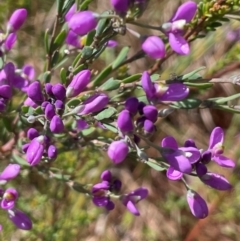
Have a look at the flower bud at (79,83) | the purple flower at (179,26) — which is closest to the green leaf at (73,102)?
the flower bud at (79,83)

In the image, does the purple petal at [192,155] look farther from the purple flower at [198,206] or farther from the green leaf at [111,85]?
the green leaf at [111,85]

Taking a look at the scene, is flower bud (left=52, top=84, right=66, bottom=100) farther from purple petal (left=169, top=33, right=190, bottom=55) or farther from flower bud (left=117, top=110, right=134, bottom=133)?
purple petal (left=169, top=33, right=190, bottom=55)

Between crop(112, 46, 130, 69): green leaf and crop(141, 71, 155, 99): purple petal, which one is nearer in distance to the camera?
crop(141, 71, 155, 99): purple petal

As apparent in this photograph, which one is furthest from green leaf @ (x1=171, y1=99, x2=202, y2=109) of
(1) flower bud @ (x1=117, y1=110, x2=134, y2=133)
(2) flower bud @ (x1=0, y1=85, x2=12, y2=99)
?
(2) flower bud @ (x1=0, y1=85, x2=12, y2=99)

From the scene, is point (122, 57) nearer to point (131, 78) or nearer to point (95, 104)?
point (131, 78)

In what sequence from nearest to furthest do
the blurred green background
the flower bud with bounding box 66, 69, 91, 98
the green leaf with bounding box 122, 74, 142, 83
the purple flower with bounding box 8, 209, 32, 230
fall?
the flower bud with bounding box 66, 69, 91, 98, the green leaf with bounding box 122, 74, 142, 83, the purple flower with bounding box 8, 209, 32, 230, the blurred green background

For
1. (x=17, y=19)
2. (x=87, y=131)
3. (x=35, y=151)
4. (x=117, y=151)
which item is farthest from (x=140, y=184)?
(x=117, y=151)

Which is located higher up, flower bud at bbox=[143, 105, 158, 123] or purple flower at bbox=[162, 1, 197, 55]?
purple flower at bbox=[162, 1, 197, 55]
